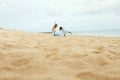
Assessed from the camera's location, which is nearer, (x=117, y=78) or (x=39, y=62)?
(x=117, y=78)

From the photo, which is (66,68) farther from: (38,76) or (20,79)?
(20,79)

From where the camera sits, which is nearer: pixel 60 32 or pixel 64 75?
pixel 64 75

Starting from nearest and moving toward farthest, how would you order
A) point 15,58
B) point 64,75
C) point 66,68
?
point 64,75
point 66,68
point 15,58

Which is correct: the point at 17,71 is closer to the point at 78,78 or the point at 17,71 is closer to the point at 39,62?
the point at 39,62

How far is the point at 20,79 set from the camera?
2.28 meters

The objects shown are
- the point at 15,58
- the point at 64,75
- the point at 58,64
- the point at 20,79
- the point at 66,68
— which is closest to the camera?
the point at 20,79

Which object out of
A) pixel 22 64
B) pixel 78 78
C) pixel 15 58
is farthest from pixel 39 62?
pixel 78 78

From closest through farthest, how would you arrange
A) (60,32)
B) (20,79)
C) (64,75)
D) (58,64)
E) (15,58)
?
(20,79), (64,75), (58,64), (15,58), (60,32)

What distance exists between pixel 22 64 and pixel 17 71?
0.35 meters

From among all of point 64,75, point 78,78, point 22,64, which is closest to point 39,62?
point 22,64

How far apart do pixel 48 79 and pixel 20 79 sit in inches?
12.9

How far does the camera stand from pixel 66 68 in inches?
110

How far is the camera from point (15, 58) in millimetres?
3275

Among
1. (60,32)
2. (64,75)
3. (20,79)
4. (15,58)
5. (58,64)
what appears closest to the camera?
(20,79)
